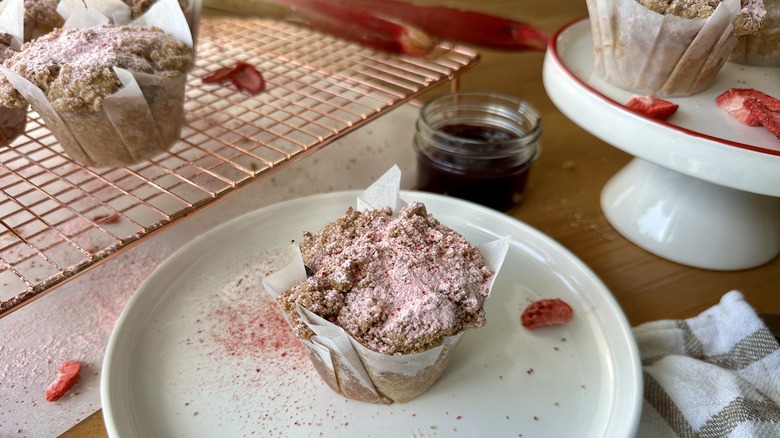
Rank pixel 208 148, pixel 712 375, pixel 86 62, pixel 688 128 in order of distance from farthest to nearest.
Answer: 1. pixel 208 148
2. pixel 86 62
3. pixel 688 128
4. pixel 712 375

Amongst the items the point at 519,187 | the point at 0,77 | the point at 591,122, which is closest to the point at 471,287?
the point at 591,122

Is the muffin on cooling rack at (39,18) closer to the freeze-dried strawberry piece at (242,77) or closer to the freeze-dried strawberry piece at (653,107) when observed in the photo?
the freeze-dried strawberry piece at (242,77)

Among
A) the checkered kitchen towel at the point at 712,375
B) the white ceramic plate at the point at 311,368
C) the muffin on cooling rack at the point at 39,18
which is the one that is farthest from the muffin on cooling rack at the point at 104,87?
the checkered kitchen towel at the point at 712,375

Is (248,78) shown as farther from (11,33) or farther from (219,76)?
(11,33)

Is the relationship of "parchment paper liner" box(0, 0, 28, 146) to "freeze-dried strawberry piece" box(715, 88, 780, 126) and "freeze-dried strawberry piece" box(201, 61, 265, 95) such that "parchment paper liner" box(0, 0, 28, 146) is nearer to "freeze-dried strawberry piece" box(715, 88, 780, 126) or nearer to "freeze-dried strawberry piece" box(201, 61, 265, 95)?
"freeze-dried strawberry piece" box(201, 61, 265, 95)

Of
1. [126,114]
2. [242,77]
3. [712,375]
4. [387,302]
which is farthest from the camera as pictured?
[242,77]

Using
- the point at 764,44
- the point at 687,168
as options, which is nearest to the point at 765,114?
the point at 687,168

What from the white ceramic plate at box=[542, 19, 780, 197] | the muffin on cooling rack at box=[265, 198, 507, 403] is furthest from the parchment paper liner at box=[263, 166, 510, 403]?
the white ceramic plate at box=[542, 19, 780, 197]
